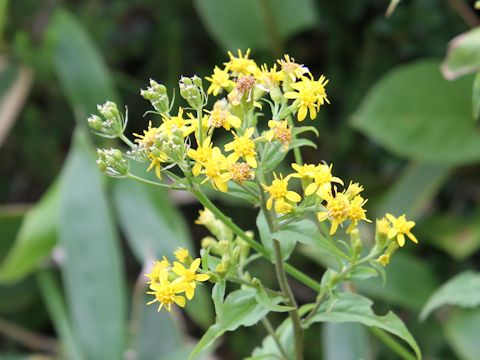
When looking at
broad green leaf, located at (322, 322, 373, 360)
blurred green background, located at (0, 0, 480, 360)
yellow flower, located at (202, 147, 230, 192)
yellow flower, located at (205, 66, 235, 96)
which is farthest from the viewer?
blurred green background, located at (0, 0, 480, 360)

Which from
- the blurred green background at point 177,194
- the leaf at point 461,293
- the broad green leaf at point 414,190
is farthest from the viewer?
the broad green leaf at point 414,190

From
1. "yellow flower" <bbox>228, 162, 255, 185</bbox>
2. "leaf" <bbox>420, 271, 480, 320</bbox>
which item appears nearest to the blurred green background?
"leaf" <bbox>420, 271, 480, 320</bbox>

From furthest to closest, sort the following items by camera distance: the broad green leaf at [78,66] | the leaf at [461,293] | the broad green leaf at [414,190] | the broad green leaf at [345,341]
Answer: the broad green leaf at [78,66]
the broad green leaf at [414,190]
the broad green leaf at [345,341]
the leaf at [461,293]

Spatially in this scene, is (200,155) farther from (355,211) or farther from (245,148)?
(355,211)

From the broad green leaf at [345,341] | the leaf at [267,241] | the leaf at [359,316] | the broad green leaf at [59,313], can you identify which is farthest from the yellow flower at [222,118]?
the broad green leaf at [59,313]

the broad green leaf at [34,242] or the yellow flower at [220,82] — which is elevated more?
the yellow flower at [220,82]

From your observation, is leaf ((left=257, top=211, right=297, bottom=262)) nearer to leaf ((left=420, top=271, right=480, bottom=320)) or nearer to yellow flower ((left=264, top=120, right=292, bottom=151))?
yellow flower ((left=264, top=120, right=292, bottom=151))

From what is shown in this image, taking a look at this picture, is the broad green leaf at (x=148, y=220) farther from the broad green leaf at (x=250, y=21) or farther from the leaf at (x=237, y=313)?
the leaf at (x=237, y=313)

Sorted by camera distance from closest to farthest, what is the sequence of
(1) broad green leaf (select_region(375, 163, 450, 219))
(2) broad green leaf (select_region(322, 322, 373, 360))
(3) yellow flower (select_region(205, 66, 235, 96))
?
(3) yellow flower (select_region(205, 66, 235, 96)), (2) broad green leaf (select_region(322, 322, 373, 360)), (1) broad green leaf (select_region(375, 163, 450, 219))
